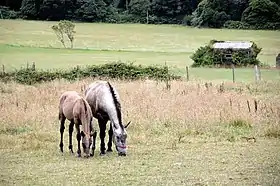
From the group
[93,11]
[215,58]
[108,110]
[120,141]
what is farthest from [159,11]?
[120,141]

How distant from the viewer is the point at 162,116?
1316 centimetres

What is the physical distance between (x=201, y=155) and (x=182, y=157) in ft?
1.19

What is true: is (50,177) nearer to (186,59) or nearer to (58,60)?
(58,60)

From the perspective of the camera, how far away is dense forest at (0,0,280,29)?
453 inches

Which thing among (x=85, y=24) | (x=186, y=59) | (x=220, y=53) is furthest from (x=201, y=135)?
(x=186, y=59)

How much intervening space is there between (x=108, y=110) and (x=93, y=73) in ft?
43.3

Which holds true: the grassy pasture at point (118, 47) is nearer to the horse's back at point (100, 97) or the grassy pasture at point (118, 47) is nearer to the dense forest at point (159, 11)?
the dense forest at point (159, 11)

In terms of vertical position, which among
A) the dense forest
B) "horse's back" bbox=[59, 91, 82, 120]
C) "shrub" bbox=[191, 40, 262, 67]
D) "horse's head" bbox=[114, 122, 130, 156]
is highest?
the dense forest

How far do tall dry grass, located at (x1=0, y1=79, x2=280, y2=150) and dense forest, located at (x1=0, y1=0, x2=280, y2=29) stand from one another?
6.59 ft

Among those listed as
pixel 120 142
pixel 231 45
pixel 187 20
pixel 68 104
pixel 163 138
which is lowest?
pixel 163 138

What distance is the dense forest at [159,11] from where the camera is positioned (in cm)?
1151

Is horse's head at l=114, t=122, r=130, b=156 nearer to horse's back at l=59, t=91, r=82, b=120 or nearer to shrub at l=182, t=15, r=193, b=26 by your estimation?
horse's back at l=59, t=91, r=82, b=120

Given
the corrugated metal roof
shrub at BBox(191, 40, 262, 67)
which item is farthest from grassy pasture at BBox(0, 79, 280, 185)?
shrub at BBox(191, 40, 262, 67)

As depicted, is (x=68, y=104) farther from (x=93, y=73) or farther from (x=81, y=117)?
(x=93, y=73)
